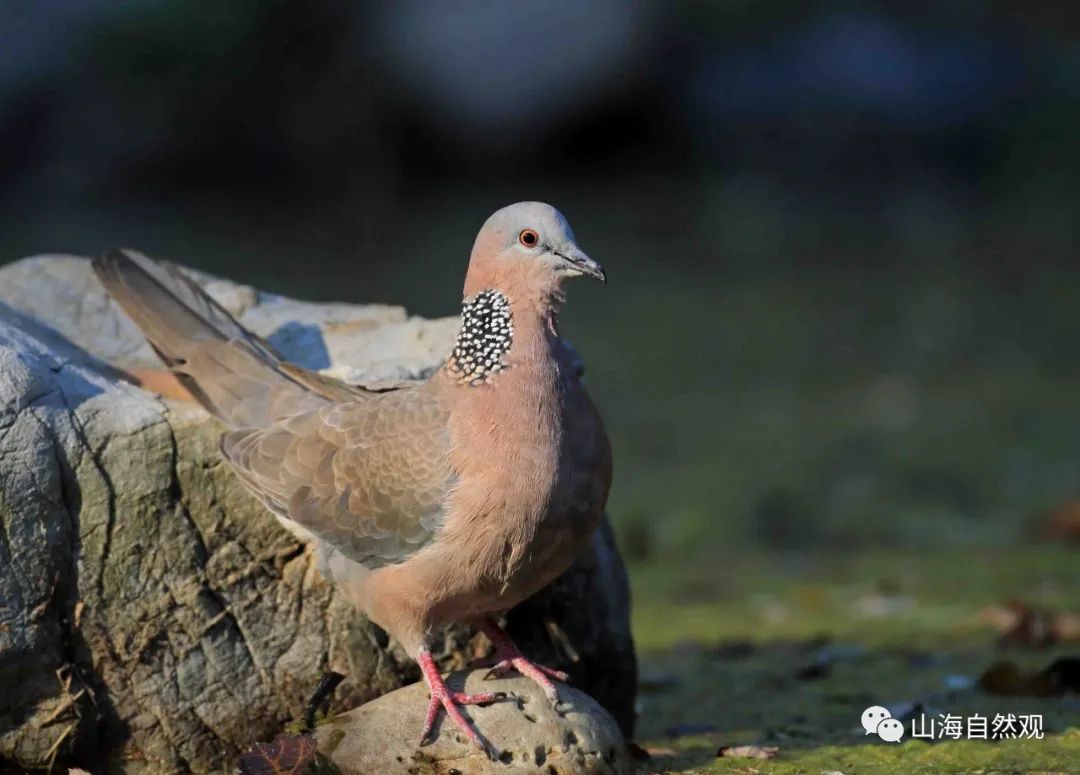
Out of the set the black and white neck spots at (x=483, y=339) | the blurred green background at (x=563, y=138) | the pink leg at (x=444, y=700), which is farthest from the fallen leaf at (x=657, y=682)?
the blurred green background at (x=563, y=138)

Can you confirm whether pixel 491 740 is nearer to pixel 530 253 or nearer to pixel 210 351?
pixel 530 253

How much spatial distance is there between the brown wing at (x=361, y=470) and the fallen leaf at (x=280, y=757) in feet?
1.89

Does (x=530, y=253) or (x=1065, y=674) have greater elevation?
(x=530, y=253)

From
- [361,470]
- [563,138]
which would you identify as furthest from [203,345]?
[563,138]

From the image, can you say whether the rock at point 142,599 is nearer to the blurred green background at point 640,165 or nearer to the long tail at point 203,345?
the long tail at point 203,345

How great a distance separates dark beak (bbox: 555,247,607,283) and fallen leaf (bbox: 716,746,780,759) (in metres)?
1.44

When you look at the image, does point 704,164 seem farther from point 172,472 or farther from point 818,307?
point 172,472

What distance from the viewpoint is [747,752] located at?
4.73m

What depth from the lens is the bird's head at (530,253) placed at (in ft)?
14.8

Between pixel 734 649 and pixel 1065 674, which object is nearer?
pixel 1065 674

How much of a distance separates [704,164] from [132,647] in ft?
43.7

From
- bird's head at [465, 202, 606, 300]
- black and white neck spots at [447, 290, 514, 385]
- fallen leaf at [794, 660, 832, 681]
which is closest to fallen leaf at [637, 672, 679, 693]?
fallen leaf at [794, 660, 832, 681]

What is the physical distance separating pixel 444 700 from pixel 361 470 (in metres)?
0.74

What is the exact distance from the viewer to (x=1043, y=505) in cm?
860
